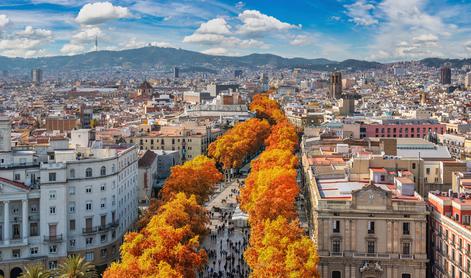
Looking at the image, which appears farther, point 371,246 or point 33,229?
point 33,229

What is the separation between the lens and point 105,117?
18975 cm

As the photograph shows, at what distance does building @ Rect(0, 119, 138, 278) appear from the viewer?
58594 mm

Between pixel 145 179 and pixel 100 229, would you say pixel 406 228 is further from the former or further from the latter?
pixel 145 179

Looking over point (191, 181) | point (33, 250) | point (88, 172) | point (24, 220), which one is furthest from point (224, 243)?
point (24, 220)

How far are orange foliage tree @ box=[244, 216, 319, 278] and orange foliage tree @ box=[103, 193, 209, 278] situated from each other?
522cm

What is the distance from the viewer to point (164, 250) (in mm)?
49000

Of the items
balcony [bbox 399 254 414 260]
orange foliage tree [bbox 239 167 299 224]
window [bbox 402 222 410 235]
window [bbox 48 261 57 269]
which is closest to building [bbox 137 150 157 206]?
orange foliage tree [bbox 239 167 299 224]

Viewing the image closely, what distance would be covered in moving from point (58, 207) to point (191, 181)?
794 inches

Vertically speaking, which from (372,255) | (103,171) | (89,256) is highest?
(103,171)

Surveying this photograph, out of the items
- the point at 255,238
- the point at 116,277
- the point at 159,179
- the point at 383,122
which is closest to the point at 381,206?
the point at 255,238

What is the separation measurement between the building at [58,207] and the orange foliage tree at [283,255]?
1757 centimetres

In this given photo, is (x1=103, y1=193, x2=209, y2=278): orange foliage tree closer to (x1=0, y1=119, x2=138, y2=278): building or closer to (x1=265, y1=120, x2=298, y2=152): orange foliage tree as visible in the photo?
(x1=0, y1=119, x2=138, y2=278): building

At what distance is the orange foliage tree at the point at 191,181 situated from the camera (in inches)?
2965

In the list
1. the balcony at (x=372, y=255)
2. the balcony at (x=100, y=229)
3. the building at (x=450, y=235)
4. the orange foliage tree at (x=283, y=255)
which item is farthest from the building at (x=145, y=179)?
the building at (x=450, y=235)
